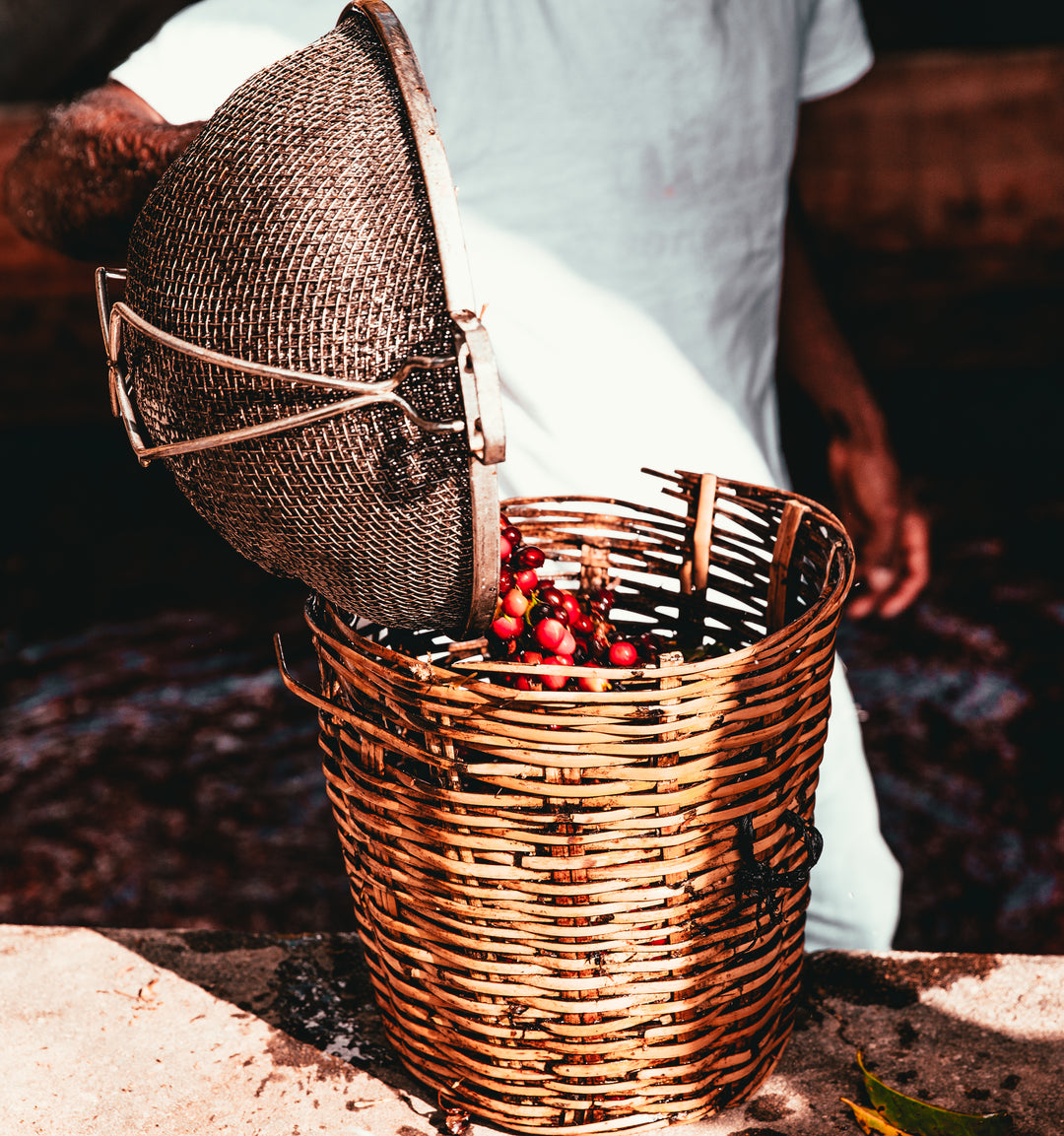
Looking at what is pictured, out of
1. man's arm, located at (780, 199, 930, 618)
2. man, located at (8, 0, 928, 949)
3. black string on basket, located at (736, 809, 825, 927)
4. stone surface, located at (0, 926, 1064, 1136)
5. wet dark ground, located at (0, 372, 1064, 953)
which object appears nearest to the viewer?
black string on basket, located at (736, 809, 825, 927)

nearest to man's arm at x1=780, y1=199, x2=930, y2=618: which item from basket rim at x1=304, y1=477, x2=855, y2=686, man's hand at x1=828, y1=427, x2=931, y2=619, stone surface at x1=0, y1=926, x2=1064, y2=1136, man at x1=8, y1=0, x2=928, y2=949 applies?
man's hand at x1=828, y1=427, x2=931, y2=619

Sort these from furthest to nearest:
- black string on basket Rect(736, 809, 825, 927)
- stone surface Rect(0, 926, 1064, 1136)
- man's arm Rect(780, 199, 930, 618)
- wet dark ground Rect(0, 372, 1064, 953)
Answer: wet dark ground Rect(0, 372, 1064, 953) → man's arm Rect(780, 199, 930, 618) → stone surface Rect(0, 926, 1064, 1136) → black string on basket Rect(736, 809, 825, 927)

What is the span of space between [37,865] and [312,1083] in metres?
2.23

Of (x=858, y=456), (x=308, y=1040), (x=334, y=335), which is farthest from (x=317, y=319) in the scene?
(x=858, y=456)

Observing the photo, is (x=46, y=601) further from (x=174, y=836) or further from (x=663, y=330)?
(x=663, y=330)

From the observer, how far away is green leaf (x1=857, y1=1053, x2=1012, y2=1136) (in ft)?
3.34

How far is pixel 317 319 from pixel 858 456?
4.65 ft

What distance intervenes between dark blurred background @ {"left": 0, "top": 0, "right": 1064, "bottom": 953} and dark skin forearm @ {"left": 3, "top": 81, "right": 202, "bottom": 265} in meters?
1.26

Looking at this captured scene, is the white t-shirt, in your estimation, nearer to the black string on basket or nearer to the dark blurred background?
the dark blurred background

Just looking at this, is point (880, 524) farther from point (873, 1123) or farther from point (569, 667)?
point (569, 667)

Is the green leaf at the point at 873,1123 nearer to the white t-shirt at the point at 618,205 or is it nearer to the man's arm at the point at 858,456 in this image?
the white t-shirt at the point at 618,205

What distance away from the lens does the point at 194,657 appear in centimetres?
401

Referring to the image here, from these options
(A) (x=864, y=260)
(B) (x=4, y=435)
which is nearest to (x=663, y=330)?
(A) (x=864, y=260)

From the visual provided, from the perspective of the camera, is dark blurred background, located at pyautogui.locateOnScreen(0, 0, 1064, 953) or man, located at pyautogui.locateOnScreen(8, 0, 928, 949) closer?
man, located at pyautogui.locateOnScreen(8, 0, 928, 949)
